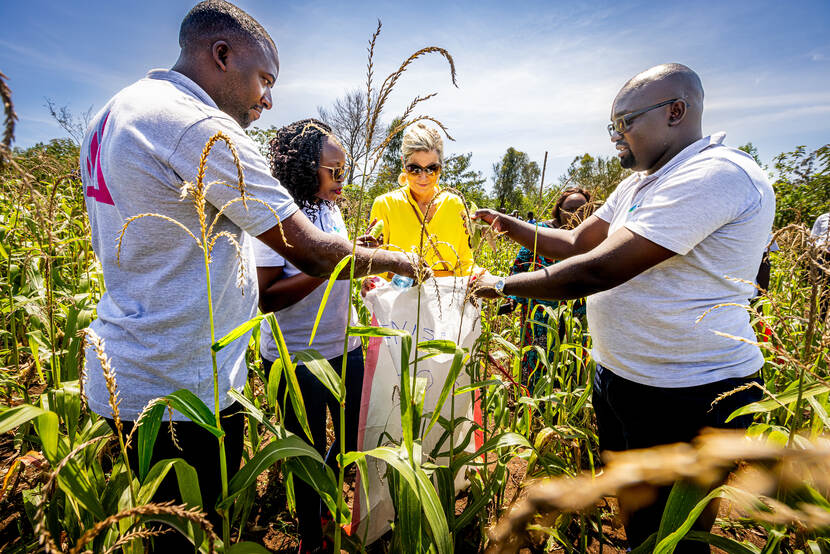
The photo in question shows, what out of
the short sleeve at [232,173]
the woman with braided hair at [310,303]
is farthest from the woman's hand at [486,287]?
the short sleeve at [232,173]

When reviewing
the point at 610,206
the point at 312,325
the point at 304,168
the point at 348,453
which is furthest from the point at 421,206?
the point at 348,453

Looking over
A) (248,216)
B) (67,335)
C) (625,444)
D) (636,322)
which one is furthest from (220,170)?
(625,444)

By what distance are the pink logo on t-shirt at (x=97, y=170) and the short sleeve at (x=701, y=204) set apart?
1707mm

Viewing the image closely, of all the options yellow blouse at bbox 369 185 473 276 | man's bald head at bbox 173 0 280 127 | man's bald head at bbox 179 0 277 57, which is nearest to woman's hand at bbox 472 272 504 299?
yellow blouse at bbox 369 185 473 276

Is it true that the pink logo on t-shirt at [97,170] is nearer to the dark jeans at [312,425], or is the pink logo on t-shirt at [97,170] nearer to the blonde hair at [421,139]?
the dark jeans at [312,425]

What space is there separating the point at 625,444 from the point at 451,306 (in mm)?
999

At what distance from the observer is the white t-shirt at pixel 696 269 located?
4.56 ft

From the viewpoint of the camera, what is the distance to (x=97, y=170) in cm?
112

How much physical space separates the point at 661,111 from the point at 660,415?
1.21 m

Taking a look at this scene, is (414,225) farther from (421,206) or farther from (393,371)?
(393,371)

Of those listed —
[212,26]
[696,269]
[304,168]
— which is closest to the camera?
[212,26]

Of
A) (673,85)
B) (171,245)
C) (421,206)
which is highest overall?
(673,85)

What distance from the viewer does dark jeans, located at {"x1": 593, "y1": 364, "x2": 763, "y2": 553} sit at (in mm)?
1472

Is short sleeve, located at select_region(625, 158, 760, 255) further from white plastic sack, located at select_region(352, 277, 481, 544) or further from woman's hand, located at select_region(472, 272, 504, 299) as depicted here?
white plastic sack, located at select_region(352, 277, 481, 544)
